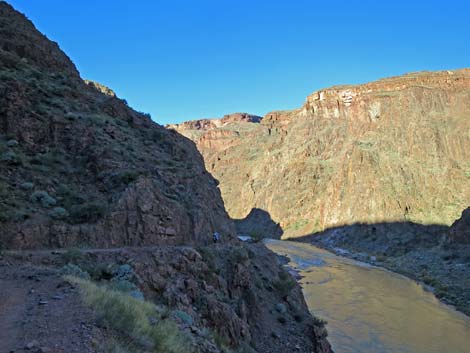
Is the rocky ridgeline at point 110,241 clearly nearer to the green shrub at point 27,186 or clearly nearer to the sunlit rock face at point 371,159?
the green shrub at point 27,186

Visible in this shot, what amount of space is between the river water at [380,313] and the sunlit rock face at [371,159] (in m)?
23.3

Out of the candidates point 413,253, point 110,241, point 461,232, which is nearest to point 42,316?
point 110,241

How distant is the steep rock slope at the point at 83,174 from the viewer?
1082 cm

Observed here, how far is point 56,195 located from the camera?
1193 cm

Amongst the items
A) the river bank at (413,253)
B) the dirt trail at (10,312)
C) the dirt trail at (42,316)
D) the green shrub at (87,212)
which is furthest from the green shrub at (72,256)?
the river bank at (413,253)

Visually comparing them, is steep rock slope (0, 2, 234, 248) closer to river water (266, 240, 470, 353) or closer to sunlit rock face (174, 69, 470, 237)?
river water (266, 240, 470, 353)

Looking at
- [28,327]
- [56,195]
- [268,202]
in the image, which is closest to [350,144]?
[268,202]

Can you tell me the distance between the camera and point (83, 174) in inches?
523

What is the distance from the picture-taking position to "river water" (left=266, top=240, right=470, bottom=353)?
22.2m

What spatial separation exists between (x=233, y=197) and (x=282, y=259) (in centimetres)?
6646

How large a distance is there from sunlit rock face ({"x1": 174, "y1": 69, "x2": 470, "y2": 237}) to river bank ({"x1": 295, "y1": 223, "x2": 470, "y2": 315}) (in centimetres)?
307

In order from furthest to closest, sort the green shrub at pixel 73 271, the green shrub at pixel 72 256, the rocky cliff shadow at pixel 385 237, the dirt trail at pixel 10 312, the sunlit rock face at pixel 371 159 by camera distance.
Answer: the sunlit rock face at pixel 371 159 → the rocky cliff shadow at pixel 385 237 → the green shrub at pixel 72 256 → the green shrub at pixel 73 271 → the dirt trail at pixel 10 312

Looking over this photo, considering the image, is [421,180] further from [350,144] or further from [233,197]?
[233,197]

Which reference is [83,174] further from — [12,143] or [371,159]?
[371,159]
